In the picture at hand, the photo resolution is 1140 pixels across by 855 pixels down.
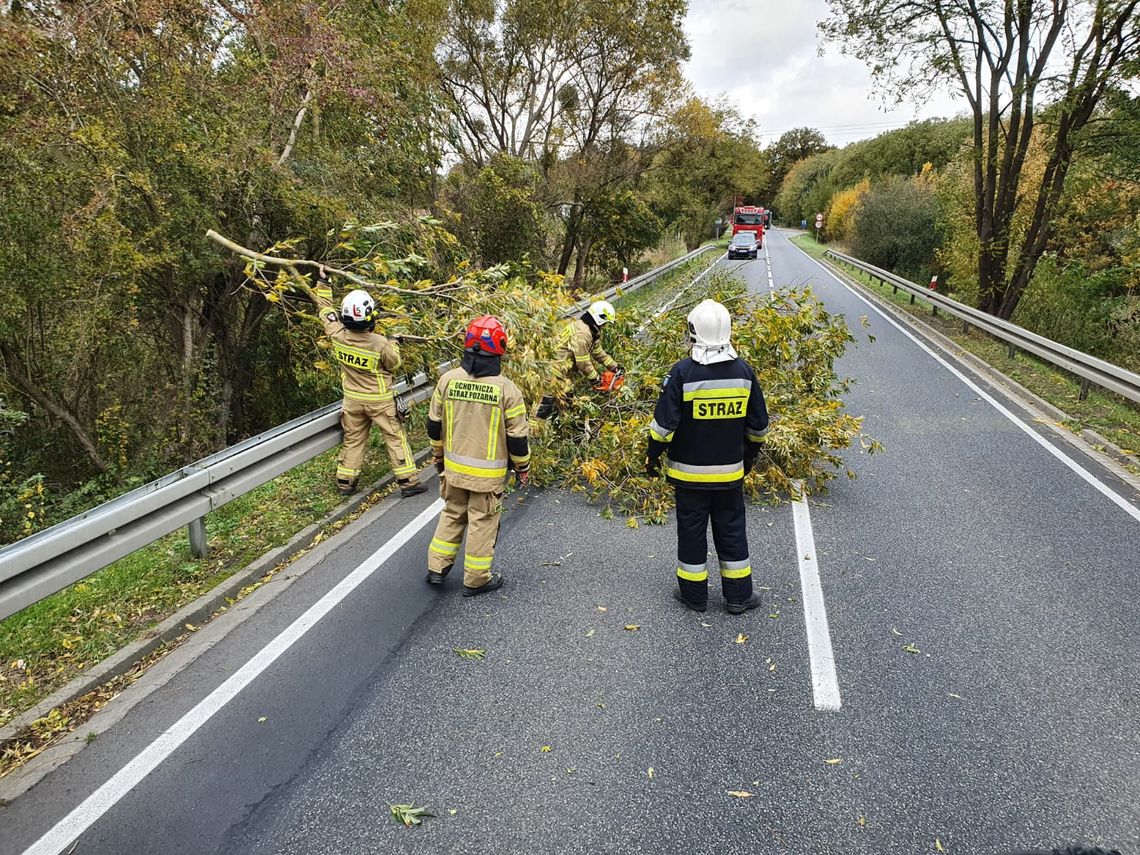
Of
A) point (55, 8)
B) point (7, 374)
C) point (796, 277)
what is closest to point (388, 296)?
point (55, 8)

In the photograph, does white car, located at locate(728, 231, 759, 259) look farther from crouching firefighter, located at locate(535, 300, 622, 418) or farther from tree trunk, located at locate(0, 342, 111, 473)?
tree trunk, located at locate(0, 342, 111, 473)

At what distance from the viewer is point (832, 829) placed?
259 cm

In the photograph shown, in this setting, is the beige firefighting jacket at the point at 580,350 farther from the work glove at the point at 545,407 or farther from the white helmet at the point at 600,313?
the work glove at the point at 545,407

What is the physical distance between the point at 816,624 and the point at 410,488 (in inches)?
148

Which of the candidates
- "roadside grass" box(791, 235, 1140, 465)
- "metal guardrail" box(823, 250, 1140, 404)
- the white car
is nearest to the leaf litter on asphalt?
"roadside grass" box(791, 235, 1140, 465)

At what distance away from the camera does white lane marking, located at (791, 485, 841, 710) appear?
11.1ft

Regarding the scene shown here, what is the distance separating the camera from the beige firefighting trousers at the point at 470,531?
169 inches

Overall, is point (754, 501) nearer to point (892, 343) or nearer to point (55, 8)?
point (55, 8)

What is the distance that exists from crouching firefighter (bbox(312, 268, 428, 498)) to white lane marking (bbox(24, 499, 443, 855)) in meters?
1.34

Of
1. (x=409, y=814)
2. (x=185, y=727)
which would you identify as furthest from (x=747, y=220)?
(x=409, y=814)

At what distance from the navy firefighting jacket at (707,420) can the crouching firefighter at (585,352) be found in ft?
8.30

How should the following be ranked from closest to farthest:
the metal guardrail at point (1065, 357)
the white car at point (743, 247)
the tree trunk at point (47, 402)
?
the tree trunk at point (47, 402)
the metal guardrail at point (1065, 357)
the white car at point (743, 247)

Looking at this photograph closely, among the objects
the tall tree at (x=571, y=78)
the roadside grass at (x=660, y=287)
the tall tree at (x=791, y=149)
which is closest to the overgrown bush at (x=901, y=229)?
the roadside grass at (x=660, y=287)

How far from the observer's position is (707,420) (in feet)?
12.9
